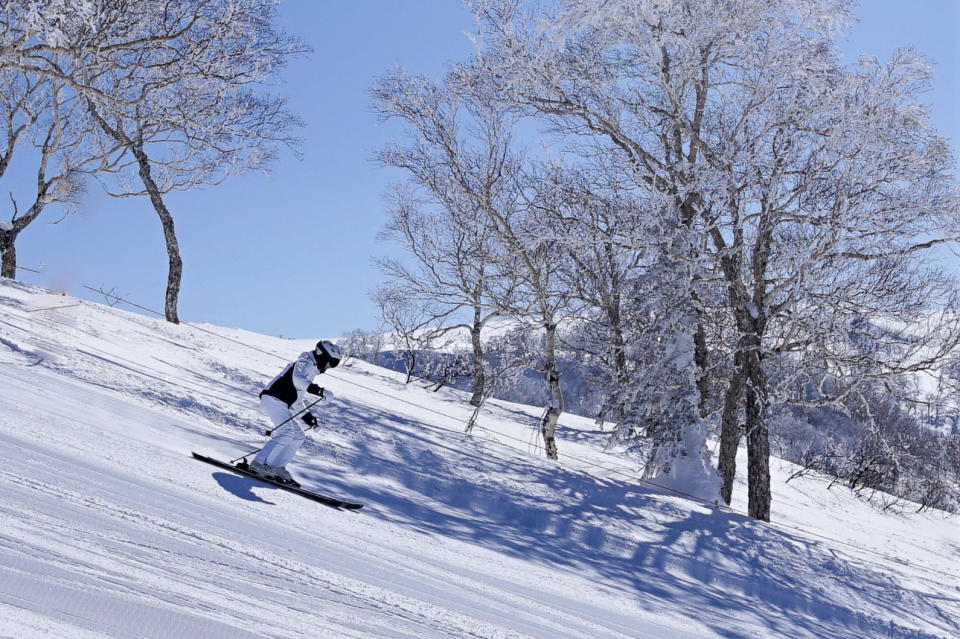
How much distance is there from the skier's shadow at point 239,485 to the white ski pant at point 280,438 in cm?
34

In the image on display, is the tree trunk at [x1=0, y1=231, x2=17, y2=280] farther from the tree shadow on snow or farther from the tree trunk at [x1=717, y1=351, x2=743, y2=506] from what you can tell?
the tree trunk at [x1=717, y1=351, x2=743, y2=506]

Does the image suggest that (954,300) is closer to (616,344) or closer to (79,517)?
(616,344)

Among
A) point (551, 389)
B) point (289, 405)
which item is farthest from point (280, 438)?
point (551, 389)

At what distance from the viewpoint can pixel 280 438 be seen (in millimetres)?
8086

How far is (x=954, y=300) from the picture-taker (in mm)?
13781

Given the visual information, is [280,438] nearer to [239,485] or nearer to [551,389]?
[239,485]

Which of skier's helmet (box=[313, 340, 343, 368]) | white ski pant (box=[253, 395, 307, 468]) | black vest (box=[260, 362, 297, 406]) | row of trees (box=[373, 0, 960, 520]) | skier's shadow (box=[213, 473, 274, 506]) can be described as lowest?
skier's shadow (box=[213, 473, 274, 506])

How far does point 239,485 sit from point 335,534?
142 centimetres

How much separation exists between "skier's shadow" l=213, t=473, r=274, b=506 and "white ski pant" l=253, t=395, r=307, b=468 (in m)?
0.34

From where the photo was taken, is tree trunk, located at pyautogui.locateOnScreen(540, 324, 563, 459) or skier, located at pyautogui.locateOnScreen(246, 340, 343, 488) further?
tree trunk, located at pyautogui.locateOnScreen(540, 324, 563, 459)

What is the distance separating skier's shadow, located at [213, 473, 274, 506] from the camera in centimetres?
700

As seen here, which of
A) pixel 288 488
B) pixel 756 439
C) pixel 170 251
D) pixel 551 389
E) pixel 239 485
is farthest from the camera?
pixel 170 251

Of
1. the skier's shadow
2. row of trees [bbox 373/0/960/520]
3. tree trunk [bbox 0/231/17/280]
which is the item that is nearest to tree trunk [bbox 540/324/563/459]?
row of trees [bbox 373/0/960/520]

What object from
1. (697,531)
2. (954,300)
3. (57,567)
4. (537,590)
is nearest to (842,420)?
(954,300)
